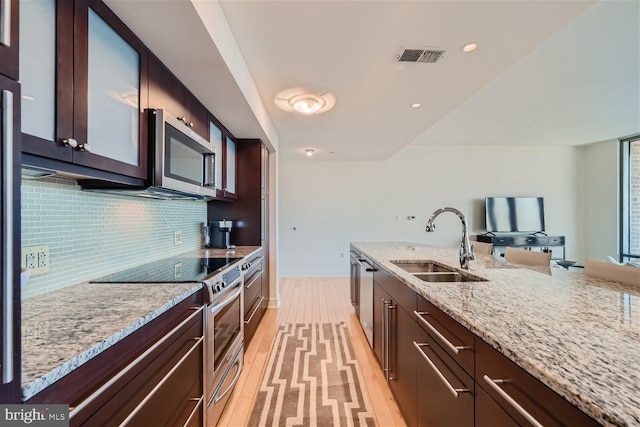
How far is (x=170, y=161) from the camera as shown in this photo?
5.00ft

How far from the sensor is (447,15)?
1.49m

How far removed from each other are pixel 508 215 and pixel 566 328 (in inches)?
229

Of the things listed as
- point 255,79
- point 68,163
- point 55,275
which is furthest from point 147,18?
point 55,275

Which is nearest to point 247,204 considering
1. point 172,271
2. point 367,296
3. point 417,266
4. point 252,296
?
point 252,296

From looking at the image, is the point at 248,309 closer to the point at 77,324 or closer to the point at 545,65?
the point at 77,324

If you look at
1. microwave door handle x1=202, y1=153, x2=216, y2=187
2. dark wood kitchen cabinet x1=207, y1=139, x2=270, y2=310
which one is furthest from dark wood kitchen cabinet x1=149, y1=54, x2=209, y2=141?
dark wood kitchen cabinet x1=207, y1=139, x2=270, y2=310

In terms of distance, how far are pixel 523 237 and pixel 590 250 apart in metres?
1.80

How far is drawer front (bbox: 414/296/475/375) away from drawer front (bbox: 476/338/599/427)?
0.15ft

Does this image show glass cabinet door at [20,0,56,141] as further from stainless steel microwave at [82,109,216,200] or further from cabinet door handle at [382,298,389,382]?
cabinet door handle at [382,298,389,382]

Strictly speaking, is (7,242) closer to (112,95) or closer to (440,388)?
(112,95)

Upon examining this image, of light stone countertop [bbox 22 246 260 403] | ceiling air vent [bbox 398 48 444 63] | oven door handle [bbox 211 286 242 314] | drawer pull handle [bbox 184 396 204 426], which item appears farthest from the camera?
ceiling air vent [bbox 398 48 444 63]

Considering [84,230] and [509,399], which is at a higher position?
[84,230]

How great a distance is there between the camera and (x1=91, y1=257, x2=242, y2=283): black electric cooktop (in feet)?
4.66

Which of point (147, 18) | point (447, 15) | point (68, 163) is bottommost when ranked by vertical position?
point (68, 163)
